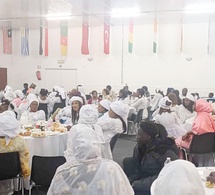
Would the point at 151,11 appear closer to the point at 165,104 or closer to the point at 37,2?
the point at 37,2

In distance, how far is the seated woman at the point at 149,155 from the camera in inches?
123

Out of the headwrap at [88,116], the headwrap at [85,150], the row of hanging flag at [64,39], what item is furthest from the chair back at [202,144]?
the row of hanging flag at [64,39]

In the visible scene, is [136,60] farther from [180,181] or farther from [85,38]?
[180,181]

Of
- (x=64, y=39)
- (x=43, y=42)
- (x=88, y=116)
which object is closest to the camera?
(x=88, y=116)

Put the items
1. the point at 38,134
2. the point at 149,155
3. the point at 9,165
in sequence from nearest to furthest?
the point at 149,155
the point at 9,165
the point at 38,134

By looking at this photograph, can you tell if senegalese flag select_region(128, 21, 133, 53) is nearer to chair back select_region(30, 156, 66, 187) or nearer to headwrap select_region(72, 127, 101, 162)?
chair back select_region(30, 156, 66, 187)

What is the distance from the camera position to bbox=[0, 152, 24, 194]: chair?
3.55 m

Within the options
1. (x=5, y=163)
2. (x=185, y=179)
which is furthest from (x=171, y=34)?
(x=185, y=179)

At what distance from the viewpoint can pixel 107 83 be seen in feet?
45.1

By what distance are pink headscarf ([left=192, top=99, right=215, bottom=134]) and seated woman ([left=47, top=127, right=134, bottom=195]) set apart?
282 cm

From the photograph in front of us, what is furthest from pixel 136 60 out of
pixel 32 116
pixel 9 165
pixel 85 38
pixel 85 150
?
pixel 85 150

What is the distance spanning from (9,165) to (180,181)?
7.66 feet

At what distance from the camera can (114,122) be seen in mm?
4828

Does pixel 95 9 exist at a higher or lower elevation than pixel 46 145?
higher
